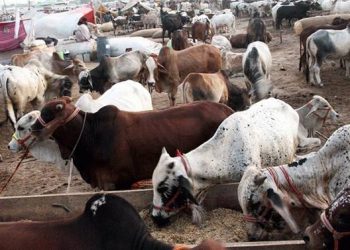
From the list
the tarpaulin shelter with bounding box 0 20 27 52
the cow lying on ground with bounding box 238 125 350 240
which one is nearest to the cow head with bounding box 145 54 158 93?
the cow lying on ground with bounding box 238 125 350 240

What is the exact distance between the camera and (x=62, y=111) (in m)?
4.97

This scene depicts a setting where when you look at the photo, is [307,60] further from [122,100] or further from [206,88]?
[122,100]

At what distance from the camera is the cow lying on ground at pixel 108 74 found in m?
10.9

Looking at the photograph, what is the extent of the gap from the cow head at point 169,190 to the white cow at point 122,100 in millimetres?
2478

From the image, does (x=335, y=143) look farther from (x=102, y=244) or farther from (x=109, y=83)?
(x=109, y=83)

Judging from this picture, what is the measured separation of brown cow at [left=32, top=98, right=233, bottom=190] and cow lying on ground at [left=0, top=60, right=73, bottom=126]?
4502 millimetres

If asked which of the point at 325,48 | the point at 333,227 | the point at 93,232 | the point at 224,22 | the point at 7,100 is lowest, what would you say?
the point at 224,22

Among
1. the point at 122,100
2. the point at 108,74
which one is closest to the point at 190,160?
the point at 122,100

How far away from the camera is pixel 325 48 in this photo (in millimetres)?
11539

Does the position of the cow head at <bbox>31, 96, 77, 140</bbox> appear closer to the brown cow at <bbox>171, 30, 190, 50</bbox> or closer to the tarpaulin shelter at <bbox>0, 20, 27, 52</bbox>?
the brown cow at <bbox>171, 30, 190, 50</bbox>

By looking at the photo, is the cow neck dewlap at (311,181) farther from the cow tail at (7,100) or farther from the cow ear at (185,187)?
the cow tail at (7,100)

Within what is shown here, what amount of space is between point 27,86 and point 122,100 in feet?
12.0

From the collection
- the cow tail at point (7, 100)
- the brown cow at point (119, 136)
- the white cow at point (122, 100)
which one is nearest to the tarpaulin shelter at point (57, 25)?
the cow tail at point (7, 100)

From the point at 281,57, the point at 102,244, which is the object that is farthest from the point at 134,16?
the point at 102,244
